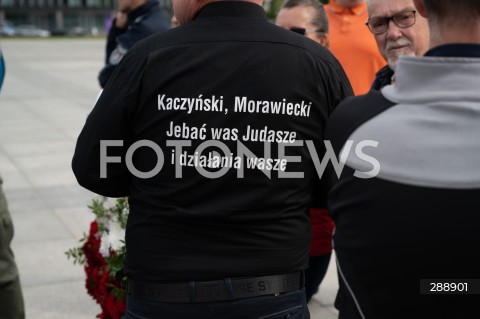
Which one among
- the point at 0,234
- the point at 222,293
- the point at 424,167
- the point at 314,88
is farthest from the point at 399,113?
the point at 0,234

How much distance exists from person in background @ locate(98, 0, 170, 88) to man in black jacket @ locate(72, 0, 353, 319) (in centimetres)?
275

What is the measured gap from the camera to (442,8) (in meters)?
1.50

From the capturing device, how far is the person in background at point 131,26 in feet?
16.7

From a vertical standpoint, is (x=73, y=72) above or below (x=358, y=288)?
below

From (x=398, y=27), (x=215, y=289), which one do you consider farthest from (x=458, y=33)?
(x=398, y=27)

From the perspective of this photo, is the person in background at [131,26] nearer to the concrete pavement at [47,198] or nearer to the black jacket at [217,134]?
the concrete pavement at [47,198]

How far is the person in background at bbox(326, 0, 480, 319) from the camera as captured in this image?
1.45 m

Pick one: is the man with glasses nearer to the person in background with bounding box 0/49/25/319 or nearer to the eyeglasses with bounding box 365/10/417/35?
the eyeglasses with bounding box 365/10/417/35

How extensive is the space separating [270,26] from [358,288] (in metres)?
1.04

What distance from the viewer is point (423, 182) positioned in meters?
1.47

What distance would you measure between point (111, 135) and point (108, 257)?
1.34m

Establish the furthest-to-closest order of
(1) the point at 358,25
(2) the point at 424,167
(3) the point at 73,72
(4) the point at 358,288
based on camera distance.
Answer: (3) the point at 73,72 < (1) the point at 358,25 < (4) the point at 358,288 < (2) the point at 424,167

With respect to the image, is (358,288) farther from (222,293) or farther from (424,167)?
(222,293)

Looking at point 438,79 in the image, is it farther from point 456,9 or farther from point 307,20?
point 307,20
